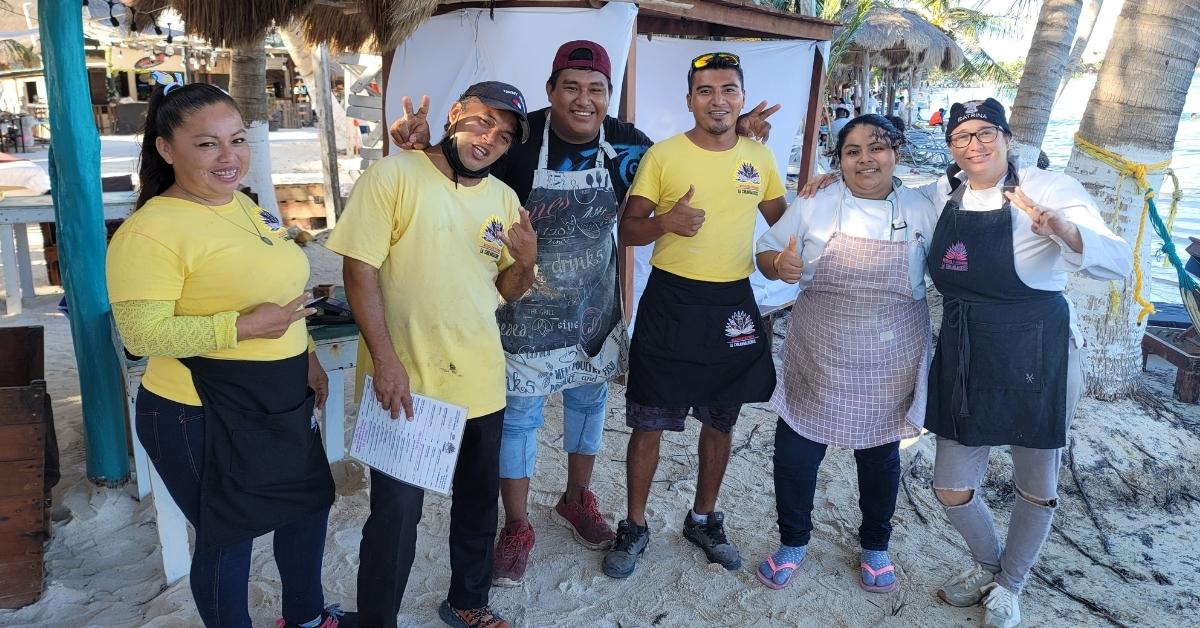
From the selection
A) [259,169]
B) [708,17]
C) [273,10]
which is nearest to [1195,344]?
[708,17]

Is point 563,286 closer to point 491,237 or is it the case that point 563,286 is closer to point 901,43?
point 491,237

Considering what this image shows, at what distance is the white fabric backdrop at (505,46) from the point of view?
179 inches

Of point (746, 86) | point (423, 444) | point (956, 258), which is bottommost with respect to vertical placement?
point (423, 444)

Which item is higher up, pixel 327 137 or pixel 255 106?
pixel 255 106

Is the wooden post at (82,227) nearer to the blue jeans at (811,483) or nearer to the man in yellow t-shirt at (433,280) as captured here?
the man in yellow t-shirt at (433,280)

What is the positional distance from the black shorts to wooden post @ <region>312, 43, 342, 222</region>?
689 centimetres

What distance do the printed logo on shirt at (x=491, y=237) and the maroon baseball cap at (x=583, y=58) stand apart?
0.64 metres

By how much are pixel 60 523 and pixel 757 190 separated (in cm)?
309

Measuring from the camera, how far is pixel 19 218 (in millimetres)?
5902

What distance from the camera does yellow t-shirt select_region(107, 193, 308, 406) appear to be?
1.82 m

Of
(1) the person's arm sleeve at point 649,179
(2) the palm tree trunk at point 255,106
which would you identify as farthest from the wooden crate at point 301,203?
(1) the person's arm sleeve at point 649,179

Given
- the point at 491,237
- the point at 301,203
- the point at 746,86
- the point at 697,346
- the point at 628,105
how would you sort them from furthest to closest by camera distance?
the point at 301,203, the point at 746,86, the point at 628,105, the point at 697,346, the point at 491,237

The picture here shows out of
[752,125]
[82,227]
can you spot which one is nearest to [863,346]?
[752,125]

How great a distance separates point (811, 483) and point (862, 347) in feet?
1.89
